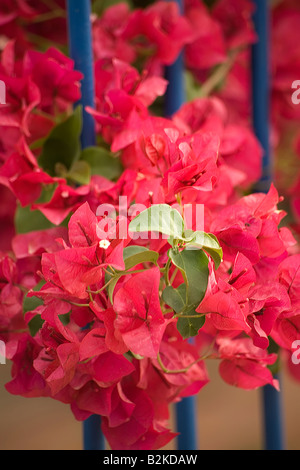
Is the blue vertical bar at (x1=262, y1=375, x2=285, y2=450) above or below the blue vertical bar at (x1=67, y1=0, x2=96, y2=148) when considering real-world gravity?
below

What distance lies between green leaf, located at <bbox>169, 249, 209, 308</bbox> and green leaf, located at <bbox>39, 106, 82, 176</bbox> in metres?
0.18

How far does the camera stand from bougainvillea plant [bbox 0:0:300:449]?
1.18 feet

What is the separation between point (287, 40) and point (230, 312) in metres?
0.52

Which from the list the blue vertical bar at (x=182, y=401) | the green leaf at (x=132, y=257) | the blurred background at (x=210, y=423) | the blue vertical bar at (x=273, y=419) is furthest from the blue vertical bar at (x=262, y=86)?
the blurred background at (x=210, y=423)

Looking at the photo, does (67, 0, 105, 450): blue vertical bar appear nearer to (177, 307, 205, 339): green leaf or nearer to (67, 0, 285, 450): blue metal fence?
(67, 0, 285, 450): blue metal fence

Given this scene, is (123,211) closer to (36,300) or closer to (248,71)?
(36,300)

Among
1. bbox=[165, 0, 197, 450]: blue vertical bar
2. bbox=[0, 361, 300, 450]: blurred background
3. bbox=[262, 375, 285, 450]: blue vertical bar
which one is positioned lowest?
bbox=[0, 361, 300, 450]: blurred background

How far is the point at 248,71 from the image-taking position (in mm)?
779

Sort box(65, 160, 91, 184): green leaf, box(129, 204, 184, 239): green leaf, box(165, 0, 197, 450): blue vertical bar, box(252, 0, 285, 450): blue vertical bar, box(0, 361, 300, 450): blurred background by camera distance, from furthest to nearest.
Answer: box(0, 361, 300, 450): blurred background
box(252, 0, 285, 450): blue vertical bar
box(165, 0, 197, 450): blue vertical bar
box(65, 160, 91, 184): green leaf
box(129, 204, 184, 239): green leaf

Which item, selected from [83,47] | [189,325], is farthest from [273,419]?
[83,47]

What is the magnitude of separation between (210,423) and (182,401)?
0.63 meters

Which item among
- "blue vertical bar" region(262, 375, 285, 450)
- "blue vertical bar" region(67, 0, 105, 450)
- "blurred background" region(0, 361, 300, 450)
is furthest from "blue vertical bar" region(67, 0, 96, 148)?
"blurred background" region(0, 361, 300, 450)

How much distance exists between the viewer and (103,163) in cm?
49

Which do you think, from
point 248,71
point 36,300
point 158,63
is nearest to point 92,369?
point 36,300
